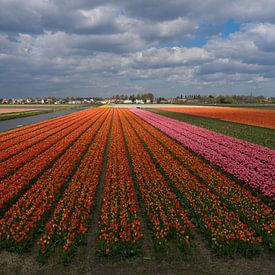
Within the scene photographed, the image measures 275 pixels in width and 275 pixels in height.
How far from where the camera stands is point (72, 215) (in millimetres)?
7367

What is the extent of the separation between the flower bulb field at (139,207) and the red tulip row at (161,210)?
0.03 meters

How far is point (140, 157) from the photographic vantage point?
14.6 metres

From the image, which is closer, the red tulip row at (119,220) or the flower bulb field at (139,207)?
the red tulip row at (119,220)

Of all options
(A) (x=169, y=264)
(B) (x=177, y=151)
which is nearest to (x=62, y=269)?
(A) (x=169, y=264)

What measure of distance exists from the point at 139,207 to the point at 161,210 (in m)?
1.15

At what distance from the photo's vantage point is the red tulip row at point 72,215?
6195 millimetres

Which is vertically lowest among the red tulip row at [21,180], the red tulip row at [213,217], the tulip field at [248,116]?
the red tulip row at [213,217]

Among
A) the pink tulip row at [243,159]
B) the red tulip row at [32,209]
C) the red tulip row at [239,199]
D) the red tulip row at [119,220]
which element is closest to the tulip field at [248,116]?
the pink tulip row at [243,159]

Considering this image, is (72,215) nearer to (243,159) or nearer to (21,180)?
(21,180)

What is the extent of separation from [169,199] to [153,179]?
80.3 inches

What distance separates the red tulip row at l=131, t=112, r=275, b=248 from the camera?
22.5 ft

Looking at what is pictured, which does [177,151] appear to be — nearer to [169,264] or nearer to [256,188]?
[256,188]

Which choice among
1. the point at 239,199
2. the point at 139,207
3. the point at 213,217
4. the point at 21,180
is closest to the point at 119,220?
the point at 139,207

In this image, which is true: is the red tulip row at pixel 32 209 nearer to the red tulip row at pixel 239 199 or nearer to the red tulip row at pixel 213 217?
the red tulip row at pixel 213 217
